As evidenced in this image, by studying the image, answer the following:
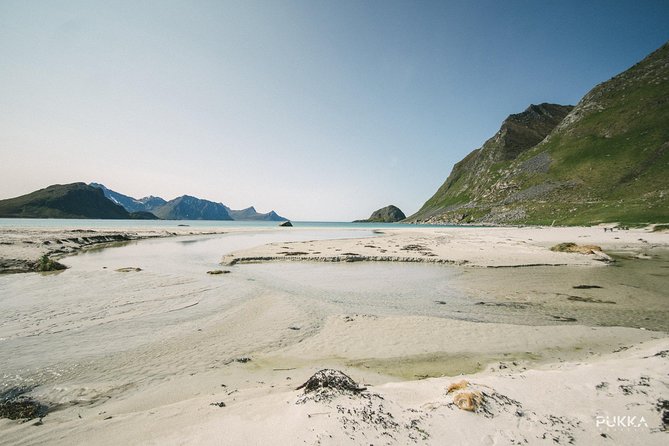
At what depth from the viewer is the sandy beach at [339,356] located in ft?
14.8

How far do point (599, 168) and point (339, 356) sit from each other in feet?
424

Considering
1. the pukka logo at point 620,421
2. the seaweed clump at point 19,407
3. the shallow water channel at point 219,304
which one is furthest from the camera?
the shallow water channel at point 219,304

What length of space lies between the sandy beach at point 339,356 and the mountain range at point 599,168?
222ft

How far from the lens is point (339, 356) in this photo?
28.9 feet

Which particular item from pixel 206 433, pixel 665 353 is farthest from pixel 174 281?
pixel 665 353

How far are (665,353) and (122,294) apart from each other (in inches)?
850

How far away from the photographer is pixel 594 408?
4918 millimetres

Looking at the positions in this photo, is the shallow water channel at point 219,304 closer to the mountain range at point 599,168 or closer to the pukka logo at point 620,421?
the pukka logo at point 620,421

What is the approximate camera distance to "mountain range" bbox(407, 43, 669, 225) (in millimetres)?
74625

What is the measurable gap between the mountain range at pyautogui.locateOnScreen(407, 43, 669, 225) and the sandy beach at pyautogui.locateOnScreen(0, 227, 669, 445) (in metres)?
67.8

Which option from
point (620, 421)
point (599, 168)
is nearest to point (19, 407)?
point (620, 421)

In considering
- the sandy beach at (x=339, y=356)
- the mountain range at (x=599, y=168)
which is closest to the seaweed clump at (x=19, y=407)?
the sandy beach at (x=339, y=356)

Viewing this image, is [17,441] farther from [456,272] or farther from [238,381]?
[456,272]

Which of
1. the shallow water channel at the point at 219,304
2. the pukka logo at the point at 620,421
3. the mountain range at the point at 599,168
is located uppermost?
the mountain range at the point at 599,168
